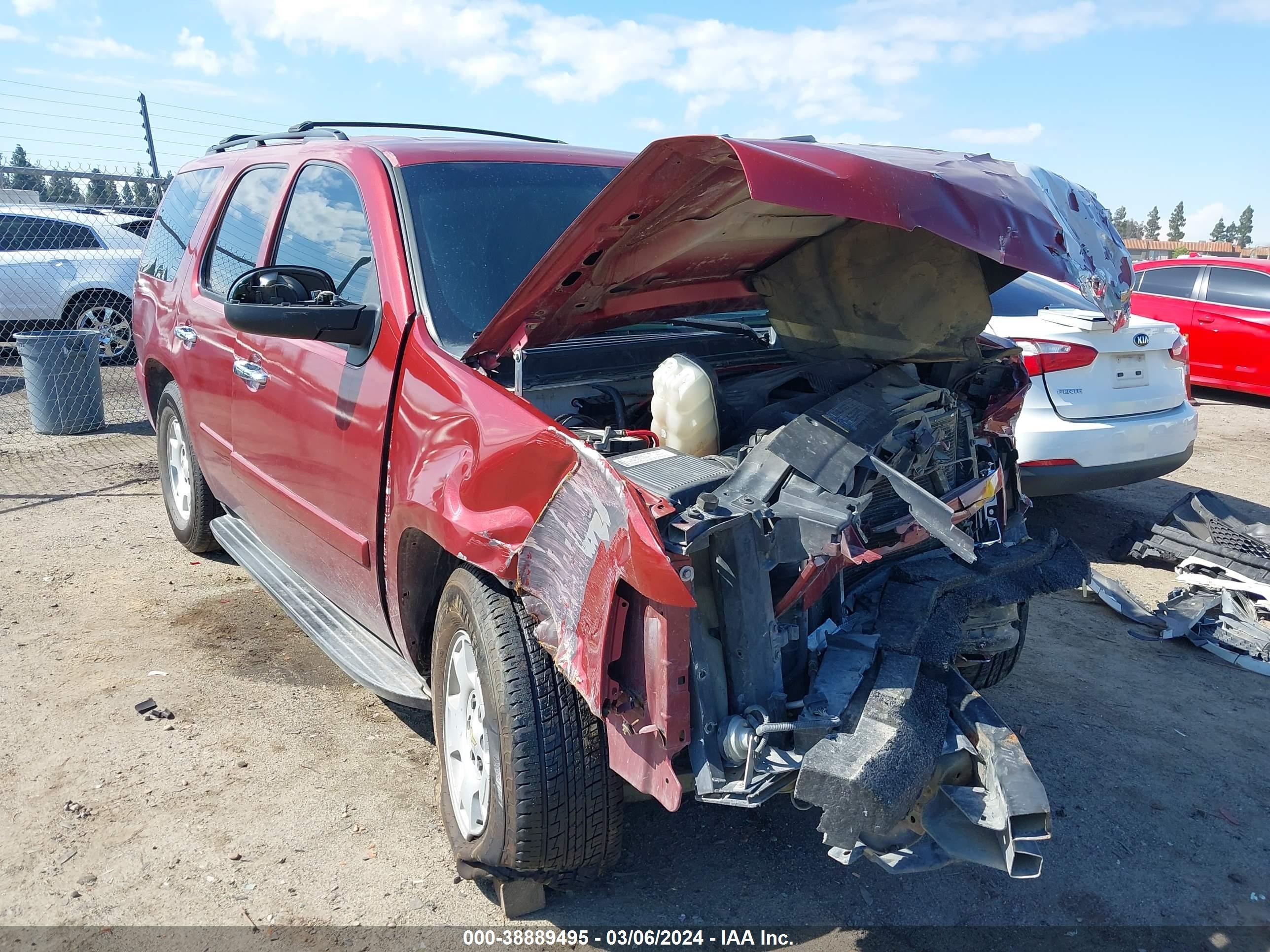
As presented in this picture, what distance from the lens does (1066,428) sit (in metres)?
5.50

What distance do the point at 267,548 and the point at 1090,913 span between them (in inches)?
135

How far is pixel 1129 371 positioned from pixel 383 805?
4791 millimetres

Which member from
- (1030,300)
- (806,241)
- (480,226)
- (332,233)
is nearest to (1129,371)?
(1030,300)

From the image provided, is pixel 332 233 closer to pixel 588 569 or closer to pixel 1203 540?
pixel 588 569

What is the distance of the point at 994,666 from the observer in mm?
3703

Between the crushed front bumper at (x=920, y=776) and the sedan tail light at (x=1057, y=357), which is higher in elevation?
the sedan tail light at (x=1057, y=357)

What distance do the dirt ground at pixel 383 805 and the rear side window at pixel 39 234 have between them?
310 inches

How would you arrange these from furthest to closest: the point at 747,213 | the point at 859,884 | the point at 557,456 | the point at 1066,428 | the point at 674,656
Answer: the point at 1066,428, the point at 859,884, the point at 747,213, the point at 557,456, the point at 674,656

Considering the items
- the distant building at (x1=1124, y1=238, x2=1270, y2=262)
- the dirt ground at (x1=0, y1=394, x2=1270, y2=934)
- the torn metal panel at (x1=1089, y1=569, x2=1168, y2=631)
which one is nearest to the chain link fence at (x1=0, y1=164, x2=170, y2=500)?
Answer: the dirt ground at (x1=0, y1=394, x2=1270, y2=934)

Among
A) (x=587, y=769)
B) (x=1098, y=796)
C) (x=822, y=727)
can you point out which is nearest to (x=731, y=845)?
(x=587, y=769)

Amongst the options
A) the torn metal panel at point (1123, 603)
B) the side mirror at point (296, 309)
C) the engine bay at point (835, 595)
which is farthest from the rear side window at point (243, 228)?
the torn metal panel at point (1123, 603)

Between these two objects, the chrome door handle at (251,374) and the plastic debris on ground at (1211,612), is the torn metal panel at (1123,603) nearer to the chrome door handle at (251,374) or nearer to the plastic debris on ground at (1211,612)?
the plastic debris on ground at (1211,612)

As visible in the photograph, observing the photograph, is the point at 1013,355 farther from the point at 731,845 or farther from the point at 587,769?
the point at 587,769

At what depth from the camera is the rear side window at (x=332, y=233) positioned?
3283 mm
